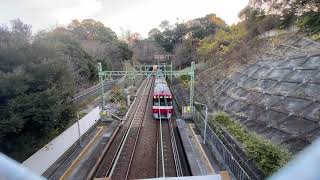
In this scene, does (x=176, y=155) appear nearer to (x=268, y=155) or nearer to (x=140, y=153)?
(x=140, y=153)

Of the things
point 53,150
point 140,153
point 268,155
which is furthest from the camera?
point 140,153

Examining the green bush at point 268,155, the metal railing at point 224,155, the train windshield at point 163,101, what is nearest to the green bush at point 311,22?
the green bush at point 268,155

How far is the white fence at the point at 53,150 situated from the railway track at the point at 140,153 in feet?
5.36

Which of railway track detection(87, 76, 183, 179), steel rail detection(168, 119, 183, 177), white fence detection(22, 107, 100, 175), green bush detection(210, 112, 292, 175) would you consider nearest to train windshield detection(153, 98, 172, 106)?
railway track detection(87, 76, 183, 179)

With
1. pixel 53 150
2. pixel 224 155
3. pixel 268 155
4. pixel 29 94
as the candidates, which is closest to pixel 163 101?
pixel 224 155

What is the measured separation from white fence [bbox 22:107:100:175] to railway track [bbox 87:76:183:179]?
164 cm

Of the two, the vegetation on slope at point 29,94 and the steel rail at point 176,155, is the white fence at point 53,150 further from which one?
the steel rail at point 176,155

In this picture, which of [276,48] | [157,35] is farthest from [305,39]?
[157,35]

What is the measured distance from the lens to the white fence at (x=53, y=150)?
9.03 m

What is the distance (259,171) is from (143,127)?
408 inches

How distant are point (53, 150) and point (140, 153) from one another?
3.98 meters

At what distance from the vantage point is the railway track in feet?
34.3

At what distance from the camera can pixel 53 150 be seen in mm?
10445

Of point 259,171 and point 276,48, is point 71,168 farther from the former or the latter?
point 276,48
